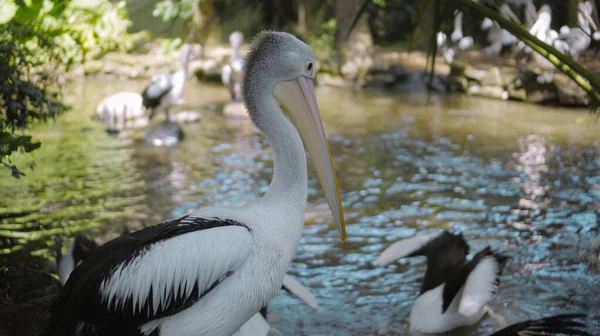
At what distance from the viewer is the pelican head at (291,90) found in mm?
2258

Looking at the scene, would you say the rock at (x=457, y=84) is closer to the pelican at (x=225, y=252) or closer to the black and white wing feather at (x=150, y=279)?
the pelican at (x=225, y=252)

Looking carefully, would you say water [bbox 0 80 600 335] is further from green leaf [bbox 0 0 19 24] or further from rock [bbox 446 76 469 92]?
rock [bbox 446 76 469 92]

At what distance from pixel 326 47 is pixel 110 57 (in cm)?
477

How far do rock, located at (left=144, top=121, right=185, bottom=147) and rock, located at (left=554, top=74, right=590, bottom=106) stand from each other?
562 centimetres

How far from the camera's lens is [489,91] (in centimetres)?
1105

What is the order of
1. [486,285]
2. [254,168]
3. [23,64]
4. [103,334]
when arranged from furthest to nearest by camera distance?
[254,168] < [23,64] < [486,285] < [103,334]

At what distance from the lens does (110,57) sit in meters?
14.5

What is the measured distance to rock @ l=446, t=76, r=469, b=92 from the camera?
11.6 metres

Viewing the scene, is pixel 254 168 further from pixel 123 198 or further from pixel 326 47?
pixel 326 47

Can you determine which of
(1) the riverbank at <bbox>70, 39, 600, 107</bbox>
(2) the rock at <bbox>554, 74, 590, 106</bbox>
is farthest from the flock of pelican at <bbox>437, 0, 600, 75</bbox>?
(2) the rock at <bbox>554, 74, 590, 106</bbox>

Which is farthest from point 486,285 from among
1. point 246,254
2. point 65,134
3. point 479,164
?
point 65,134

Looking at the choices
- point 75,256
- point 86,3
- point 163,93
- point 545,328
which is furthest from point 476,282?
point 163,93

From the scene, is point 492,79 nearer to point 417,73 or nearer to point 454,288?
point 417,73

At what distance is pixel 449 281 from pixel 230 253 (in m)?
1.37
